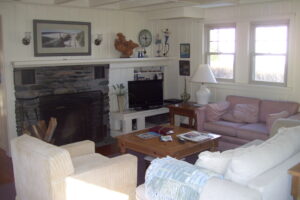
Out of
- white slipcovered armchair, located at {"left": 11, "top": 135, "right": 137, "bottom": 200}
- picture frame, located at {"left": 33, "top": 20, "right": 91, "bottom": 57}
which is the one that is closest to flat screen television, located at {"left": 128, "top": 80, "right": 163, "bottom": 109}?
picture frame, located at {"left": 33, "top": 20, "right": 91, "bottom": 57}

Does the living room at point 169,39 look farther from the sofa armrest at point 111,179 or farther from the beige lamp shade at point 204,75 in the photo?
the sofa armrest at point 111,179

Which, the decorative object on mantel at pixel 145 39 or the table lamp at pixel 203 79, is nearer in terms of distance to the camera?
the table lamp at pixel 203 79

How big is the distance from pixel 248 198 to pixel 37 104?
12.5 ft

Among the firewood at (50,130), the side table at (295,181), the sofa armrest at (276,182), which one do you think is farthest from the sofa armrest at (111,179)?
the firewood at (50,130)

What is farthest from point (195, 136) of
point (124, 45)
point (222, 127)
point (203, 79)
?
point (124, 45)

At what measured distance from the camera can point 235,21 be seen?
5848 mm

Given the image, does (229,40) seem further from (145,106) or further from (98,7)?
(98,7)

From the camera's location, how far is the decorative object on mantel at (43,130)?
195 inches

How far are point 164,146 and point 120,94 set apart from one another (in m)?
2.14

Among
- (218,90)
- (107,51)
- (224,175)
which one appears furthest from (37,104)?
(224,175)

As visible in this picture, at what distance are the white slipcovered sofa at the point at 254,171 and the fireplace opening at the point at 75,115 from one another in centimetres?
292

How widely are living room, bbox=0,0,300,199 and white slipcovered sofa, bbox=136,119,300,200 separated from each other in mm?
2748

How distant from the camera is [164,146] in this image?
4.10 m

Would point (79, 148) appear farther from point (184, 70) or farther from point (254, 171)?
point (184, 70)
